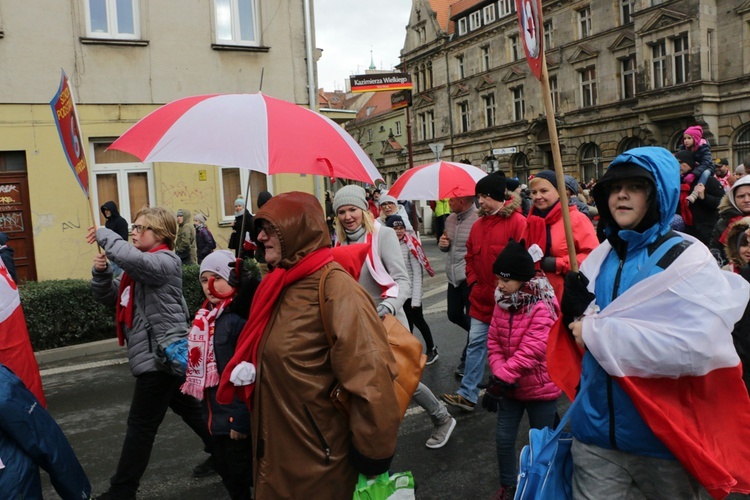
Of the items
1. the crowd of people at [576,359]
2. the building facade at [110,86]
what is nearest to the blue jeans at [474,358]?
the crowd of people at [576,359]

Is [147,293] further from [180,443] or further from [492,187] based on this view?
[492,187]

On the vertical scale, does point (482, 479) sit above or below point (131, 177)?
below

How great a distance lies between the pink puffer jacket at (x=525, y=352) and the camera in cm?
368

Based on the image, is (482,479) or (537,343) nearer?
(537,343)

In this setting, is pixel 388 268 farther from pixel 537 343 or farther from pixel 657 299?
pixel 657 299

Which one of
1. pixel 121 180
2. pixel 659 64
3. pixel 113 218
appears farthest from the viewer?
pixel 659 64

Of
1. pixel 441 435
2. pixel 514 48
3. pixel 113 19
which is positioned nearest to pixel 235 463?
pixel 441 435

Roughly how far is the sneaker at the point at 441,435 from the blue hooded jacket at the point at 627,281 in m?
2.43

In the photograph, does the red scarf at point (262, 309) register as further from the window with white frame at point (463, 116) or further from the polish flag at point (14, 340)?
the window with white frame at point (463, 116)

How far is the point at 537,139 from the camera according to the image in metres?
43.3

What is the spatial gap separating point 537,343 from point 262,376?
5.88 ft

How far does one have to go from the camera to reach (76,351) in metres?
8.41

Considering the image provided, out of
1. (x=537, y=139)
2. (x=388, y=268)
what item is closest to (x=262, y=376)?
(x=388, y=268)

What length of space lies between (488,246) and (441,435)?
163cm
